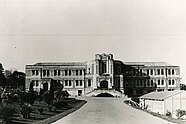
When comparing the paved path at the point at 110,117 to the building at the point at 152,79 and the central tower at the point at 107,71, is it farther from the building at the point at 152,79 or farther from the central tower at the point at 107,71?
the building at the point at 152,79

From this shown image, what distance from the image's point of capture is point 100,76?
6091 cm

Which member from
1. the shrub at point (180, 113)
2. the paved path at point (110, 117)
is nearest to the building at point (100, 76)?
the paved path at point (110, 117)

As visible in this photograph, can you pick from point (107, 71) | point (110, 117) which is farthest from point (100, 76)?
point (110, 117)

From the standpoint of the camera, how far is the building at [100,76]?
6097 cm

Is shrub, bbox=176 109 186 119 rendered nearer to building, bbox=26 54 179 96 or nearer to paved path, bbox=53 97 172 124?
paved path, bbox=53 97 172 124

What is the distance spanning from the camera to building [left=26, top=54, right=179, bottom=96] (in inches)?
2400

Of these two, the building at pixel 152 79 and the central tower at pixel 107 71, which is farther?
the building at pixel 152 79

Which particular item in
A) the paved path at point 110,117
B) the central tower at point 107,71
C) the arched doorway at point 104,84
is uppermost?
the central tower at point 107,71

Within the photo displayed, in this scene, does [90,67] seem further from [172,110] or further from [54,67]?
[172,110]

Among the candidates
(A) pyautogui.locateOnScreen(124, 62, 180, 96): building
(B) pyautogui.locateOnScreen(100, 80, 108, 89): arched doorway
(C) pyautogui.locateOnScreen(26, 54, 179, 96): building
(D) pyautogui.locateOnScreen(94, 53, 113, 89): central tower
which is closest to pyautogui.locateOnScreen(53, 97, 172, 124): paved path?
(D) pyautogui.locateOnScreen(94, 53, 113, 89): central tower

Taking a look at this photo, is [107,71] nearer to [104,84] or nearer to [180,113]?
[104,84]

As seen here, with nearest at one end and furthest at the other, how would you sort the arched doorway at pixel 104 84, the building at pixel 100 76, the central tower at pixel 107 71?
1. the central tower at pixel 107 71
2. the building at pixel 100 76
3. the arched doorway at pixel 104 84

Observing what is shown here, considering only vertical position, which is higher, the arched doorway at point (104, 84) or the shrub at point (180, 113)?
the arched doorway at point (104, 84)

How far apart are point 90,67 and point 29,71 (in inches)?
477
